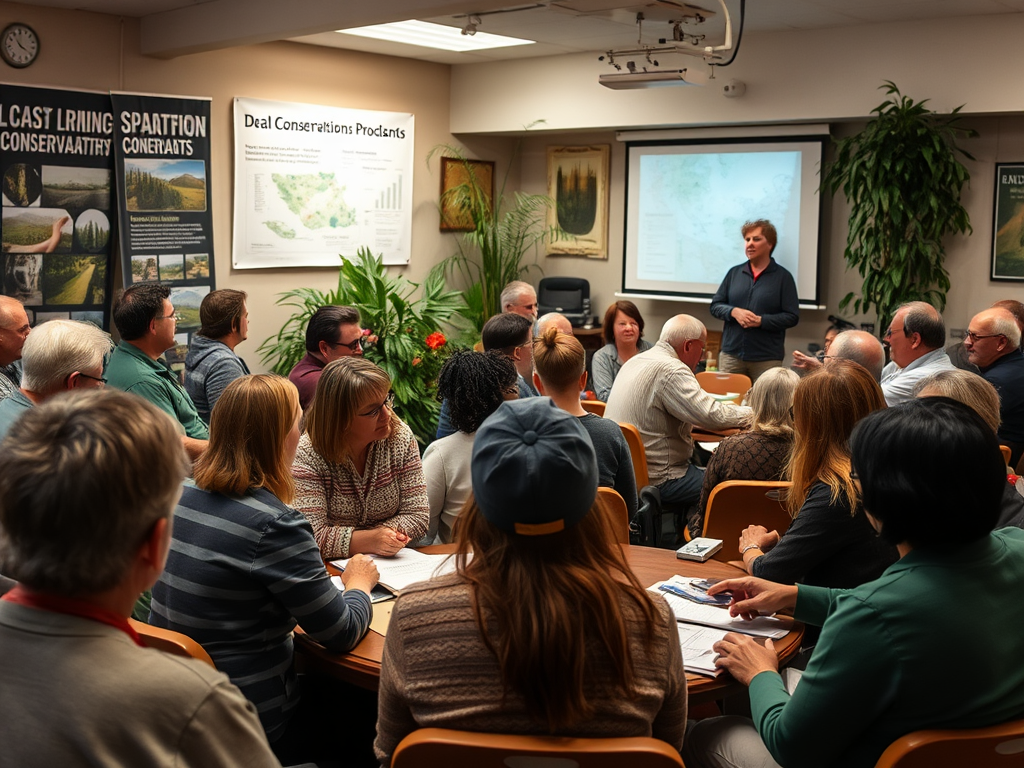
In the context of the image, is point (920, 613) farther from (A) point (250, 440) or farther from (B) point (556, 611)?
(A) point (250, 440)

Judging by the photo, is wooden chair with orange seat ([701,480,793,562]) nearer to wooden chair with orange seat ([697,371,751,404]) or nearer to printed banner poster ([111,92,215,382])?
wooden chair with orange seat ([697,371,751,404])

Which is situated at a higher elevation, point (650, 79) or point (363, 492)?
point (650, 79)

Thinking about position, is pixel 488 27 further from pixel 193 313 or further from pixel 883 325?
pixel 883 325

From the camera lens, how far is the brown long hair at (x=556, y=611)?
1.46 m

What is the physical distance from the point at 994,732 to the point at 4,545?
4.87 ft

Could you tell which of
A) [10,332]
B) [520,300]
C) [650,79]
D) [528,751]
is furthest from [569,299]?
[528,751]

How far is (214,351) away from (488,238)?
465 cm

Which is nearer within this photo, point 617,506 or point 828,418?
point 828,418

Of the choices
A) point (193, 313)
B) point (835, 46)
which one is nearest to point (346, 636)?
point (193, 313)

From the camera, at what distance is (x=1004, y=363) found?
471 centimetres

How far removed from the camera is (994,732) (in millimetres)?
1577

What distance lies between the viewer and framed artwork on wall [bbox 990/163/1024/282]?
665 centimetres

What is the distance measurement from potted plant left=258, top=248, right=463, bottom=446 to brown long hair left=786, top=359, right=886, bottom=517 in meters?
3.97

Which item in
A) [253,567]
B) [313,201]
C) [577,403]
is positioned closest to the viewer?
[253,567]
